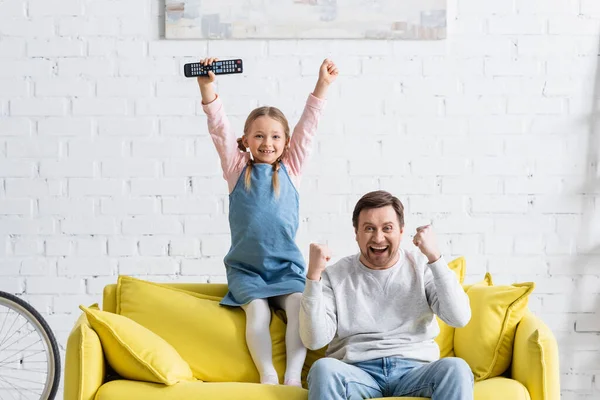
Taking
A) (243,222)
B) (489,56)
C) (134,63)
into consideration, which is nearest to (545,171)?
(489,56)

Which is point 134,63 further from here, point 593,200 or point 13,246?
point 593,200

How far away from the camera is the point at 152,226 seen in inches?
146

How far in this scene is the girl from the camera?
2896 mm

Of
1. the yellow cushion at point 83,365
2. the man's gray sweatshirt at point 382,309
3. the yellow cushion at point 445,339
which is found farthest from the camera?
the yellow cushion at point 445,339

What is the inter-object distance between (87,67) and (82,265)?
822 millimetres

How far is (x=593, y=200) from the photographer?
3.78 m

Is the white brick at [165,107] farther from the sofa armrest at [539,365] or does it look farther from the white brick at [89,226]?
the sofa armrest at [539,365]

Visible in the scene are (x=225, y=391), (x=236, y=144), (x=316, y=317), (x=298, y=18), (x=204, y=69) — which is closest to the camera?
(x=225, y=391)

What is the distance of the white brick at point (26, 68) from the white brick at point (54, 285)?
848 mm

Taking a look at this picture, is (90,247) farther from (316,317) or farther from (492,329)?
(492,329)

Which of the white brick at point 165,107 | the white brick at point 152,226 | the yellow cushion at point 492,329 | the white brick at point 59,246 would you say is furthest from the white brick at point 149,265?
the yellow cushion at point 492,329

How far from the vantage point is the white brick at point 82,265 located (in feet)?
12.1

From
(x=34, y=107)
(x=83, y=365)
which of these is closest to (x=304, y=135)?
(x=83, y=365)

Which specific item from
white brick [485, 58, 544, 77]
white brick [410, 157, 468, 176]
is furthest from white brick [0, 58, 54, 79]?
white brick [485, 58, 544, 77]
